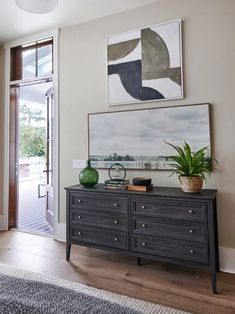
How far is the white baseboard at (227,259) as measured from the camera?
8.29 ft

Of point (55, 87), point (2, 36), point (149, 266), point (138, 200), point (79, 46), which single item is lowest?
point (149, 266)

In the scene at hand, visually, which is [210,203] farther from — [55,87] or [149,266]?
[55,87]

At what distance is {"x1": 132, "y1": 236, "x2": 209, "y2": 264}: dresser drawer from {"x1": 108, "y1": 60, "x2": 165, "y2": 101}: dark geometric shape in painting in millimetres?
1595

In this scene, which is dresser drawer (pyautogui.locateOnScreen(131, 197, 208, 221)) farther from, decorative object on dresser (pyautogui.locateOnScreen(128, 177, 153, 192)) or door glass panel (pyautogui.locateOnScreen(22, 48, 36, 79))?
door glass panel (pyautogui.locateOnScreen(22, 48, 36, 79))

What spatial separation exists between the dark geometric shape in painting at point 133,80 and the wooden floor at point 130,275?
1.92 m

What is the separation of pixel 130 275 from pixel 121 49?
2629 millimetres

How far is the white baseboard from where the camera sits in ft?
8.29

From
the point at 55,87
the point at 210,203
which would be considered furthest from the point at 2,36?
the point at 210,203

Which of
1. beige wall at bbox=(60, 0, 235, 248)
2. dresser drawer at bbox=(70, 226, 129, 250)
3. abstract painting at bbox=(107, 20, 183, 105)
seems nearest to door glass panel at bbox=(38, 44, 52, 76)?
beige wall at bbox=(60, 0, 235, 248)

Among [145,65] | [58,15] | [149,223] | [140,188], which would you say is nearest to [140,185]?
[140,188]

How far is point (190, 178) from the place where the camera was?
7.81ft

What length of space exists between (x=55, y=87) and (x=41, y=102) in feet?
12.3

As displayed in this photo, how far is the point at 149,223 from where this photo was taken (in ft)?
7.99

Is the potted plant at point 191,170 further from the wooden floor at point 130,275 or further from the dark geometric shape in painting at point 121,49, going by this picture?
the dark geometric shape in painting at point 121,49
